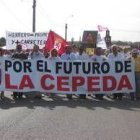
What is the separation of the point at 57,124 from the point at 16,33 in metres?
16.5

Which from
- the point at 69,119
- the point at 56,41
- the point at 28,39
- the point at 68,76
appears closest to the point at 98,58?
the point at 68,76

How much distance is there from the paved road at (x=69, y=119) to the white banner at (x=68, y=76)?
0.46 metres

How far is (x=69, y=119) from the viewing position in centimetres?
1161

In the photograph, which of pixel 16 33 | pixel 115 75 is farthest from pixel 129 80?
pixel 16 33

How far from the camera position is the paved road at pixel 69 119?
9.57 m

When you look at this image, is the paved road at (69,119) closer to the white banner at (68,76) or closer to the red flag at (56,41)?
the white banner at (68,76)

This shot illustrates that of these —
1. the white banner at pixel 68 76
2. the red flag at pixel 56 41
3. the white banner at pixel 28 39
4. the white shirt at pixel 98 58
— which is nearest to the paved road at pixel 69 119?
the white banner at pixel 68 76

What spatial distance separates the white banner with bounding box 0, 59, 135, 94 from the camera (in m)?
16.1

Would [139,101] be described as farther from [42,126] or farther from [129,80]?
[42,126]

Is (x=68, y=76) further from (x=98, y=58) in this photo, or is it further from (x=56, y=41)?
(x=56, y=41)

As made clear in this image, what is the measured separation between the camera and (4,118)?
38.2ft

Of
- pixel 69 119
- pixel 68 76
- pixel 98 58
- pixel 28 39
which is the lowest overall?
pixel 69 119

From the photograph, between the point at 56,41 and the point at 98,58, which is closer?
the point at 98,58

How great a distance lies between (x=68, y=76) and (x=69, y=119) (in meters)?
4.81
